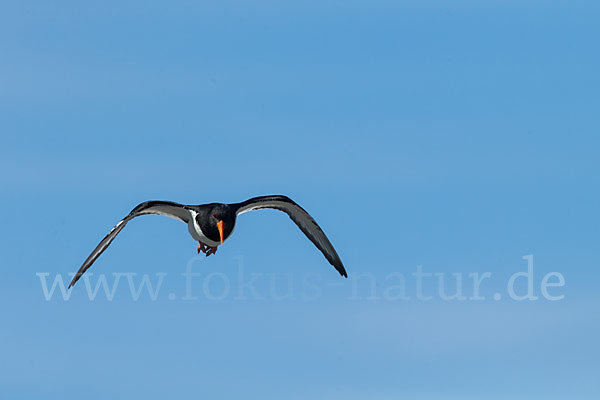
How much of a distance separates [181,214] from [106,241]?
2.64 m

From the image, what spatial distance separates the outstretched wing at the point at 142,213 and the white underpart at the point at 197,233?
12.5 inches

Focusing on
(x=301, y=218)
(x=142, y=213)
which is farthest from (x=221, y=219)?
(x=301, y=218)

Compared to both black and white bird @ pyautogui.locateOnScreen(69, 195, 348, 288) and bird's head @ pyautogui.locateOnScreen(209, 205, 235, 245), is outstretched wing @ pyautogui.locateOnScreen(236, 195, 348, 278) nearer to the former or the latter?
black and white bird @ pyautogui.locateOnScreen(69, 195, 348, 288)

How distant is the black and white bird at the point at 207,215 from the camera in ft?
90.4

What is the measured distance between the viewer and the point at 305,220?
102ft

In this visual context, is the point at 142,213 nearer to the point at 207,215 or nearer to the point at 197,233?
the point at 197,233

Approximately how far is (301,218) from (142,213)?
522 centimetres

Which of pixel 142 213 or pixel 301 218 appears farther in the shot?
pixel 301 218

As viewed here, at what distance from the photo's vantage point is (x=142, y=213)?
28.4 m

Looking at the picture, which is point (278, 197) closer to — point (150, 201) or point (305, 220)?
point (305, 220)

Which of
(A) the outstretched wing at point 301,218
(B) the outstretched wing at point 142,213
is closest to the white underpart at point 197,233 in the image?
(B) the outstretched wing at point 142,213

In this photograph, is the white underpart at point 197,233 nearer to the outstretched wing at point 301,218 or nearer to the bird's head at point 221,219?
the bird's head at point 221,219

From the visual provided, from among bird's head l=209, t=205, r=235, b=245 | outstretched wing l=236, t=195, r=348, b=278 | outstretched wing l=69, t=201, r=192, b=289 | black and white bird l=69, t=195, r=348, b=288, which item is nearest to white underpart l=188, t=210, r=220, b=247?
black and white bird l=69, t=195, r=348, b=288

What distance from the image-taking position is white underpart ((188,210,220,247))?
2814 cm
